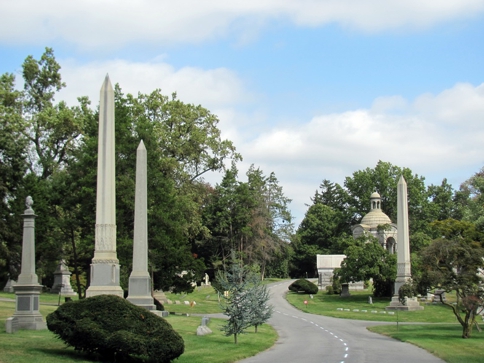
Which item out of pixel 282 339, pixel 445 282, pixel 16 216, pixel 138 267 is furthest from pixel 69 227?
pixel 445 282

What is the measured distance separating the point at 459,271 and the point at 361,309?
18.9 m

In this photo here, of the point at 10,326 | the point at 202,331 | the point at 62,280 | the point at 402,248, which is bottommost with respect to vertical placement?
the point at 202,331

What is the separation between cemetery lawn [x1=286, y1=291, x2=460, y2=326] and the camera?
45.2m

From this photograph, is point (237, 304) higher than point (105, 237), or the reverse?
point (105, 237)

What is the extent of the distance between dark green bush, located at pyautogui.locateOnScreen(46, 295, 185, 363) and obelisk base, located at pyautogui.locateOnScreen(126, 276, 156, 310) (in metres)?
12.9

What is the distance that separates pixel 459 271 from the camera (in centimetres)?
3388

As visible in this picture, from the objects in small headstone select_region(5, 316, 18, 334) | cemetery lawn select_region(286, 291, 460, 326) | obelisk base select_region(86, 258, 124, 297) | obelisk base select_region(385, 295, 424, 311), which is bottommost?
cemetery lawn select_region(286, 291, 460, 326)

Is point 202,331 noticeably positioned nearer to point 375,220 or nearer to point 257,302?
point 257,302

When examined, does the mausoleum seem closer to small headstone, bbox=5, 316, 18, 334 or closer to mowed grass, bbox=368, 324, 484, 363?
mowed grass, bbox=368, 324, 484, 363

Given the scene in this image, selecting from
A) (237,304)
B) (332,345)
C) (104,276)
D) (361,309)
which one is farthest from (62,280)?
(332,345)

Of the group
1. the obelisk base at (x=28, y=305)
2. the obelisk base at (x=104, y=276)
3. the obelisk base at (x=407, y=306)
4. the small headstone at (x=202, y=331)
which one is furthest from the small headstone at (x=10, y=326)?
the obelisk base at (x=407, y=306)

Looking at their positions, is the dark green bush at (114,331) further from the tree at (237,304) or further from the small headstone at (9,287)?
the small headstone at (9,287)

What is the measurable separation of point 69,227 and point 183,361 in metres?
25.8

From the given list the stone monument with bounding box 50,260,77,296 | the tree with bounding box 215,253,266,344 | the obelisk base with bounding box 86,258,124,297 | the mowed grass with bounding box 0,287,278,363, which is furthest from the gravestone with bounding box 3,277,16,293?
the tree with bounding box 215,253,266,344
